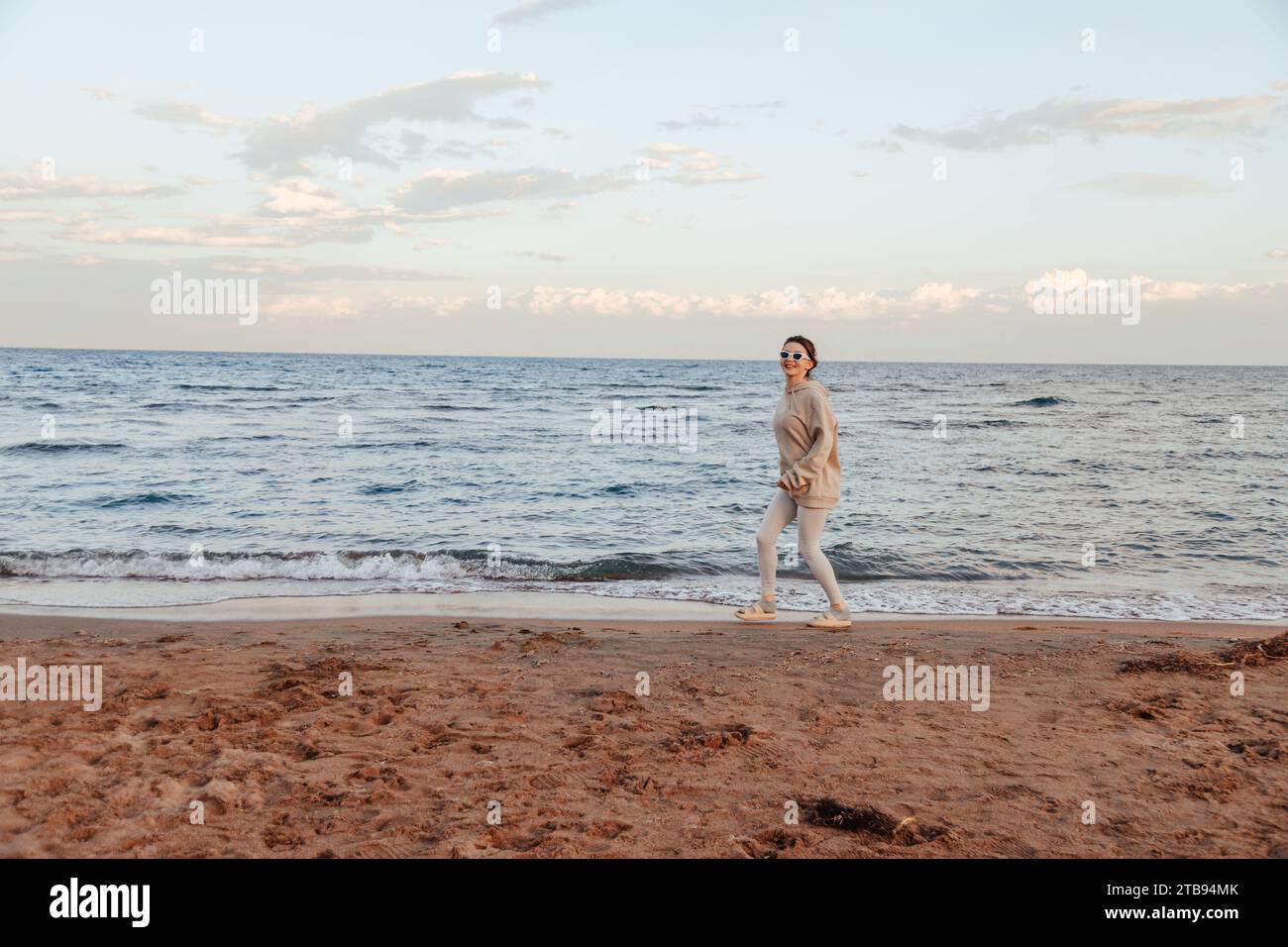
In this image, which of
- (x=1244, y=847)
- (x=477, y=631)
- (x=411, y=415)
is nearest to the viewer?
(x=1244, y=847)

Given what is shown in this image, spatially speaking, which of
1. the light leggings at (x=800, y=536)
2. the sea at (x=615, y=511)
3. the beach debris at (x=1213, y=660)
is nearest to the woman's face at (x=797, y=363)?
the light leggings at (x=800, y=536)

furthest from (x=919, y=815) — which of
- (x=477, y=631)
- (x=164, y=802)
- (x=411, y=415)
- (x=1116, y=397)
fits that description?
(x=1116, y=397)

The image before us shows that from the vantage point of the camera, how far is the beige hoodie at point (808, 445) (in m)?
7.15

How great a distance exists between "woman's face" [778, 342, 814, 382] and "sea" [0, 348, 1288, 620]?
313 centimetres

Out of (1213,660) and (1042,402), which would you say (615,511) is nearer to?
(1213,660)

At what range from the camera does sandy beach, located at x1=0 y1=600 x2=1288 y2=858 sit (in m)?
3.68

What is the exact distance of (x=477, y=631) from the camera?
7.79m

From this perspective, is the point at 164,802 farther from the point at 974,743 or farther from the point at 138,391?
the point at 138,391

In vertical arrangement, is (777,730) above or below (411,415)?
below

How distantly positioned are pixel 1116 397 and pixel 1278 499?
119 ft

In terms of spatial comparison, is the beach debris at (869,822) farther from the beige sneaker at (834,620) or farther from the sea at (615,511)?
the sea at (615,511)

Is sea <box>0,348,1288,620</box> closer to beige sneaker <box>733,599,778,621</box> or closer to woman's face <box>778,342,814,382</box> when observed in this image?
beige sneaker <box>733,599,778,621</box>

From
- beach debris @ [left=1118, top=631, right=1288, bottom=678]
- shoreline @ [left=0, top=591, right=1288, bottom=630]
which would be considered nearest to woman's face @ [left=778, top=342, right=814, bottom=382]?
shoreline @ [left=0, top=591, right=1288, bottom=630]

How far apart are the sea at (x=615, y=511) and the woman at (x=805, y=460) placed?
7.15 feet
